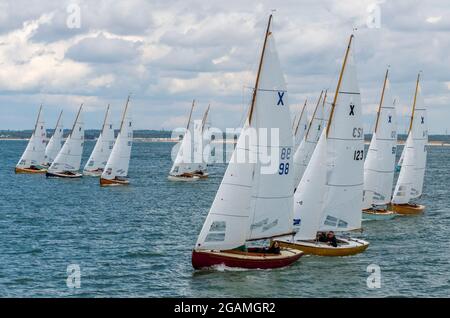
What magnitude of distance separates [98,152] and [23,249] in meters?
53.4

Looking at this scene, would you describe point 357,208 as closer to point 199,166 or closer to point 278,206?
point 278,206

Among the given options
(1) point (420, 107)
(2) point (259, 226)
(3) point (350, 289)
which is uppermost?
(1) point (420, 107)

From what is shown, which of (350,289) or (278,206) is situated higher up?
(278,206)

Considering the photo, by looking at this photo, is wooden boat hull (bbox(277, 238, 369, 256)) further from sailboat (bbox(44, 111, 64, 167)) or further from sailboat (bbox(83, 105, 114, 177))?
sailboat (bbox(44, 111, 64, 167))

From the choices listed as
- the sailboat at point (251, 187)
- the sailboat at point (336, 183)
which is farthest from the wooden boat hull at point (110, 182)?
the sailboat at point (251, 187)

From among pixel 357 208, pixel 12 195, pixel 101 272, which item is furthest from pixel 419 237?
pixel 12 195

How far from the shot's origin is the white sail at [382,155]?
203 feet

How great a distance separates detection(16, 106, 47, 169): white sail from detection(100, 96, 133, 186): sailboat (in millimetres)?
23035

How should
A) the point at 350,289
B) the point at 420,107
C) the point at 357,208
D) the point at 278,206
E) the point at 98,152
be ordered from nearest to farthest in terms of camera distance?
the point at 350,289, the point at 278,206, the point at 357,208, the point at 420,107, the point at 98,152

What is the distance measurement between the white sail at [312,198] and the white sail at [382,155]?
1856 centimetres

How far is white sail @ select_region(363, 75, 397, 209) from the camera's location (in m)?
62.0

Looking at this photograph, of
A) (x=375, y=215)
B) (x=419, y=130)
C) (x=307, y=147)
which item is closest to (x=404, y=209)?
(x=375, y=215)

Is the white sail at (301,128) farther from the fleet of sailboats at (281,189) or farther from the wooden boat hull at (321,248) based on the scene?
the wooden boat hull at (321,248)

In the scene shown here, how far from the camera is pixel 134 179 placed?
110062 millimetres
